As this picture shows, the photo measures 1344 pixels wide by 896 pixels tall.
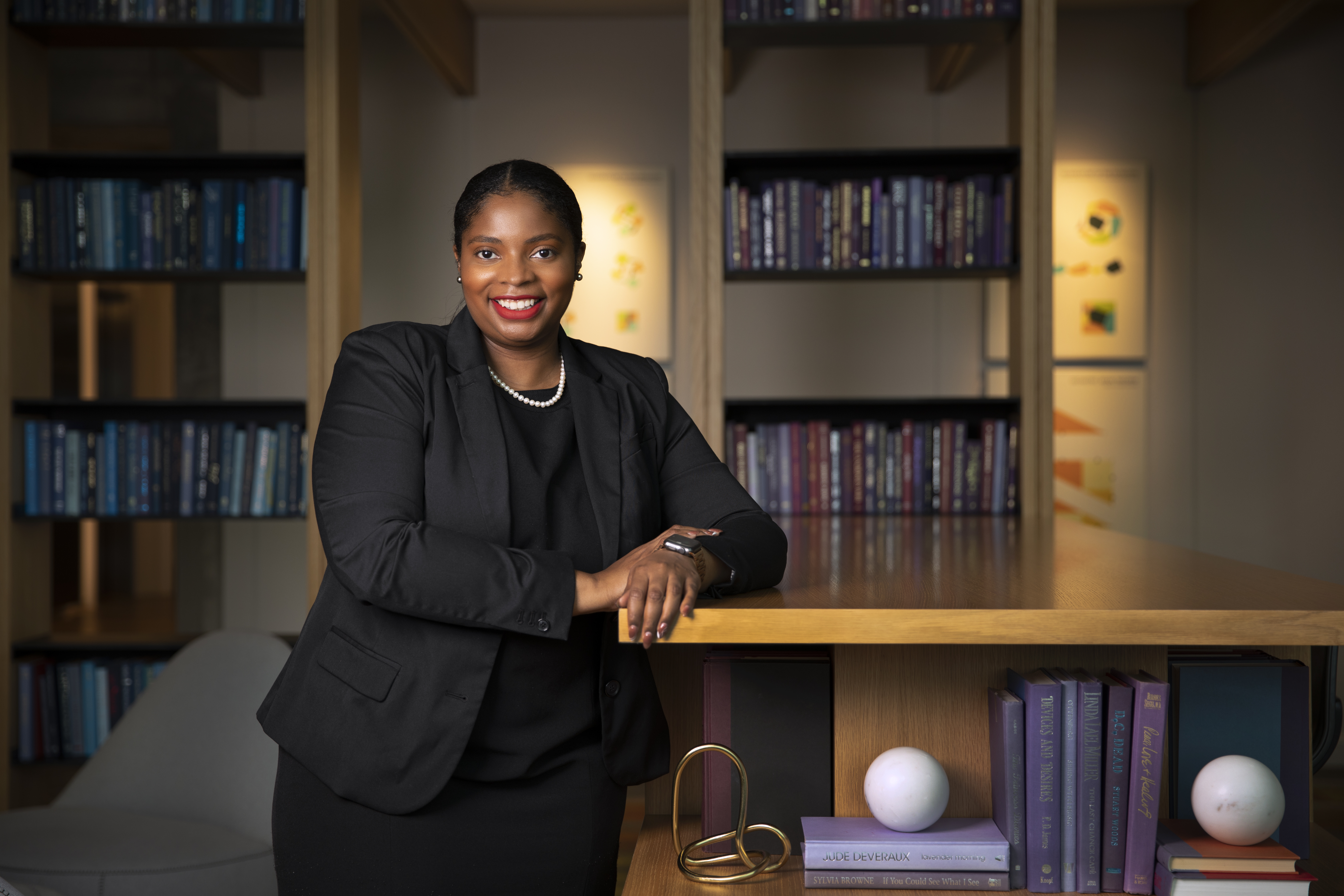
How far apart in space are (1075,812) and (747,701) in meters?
0.41

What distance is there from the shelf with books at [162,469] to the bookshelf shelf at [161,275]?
37 centimetres

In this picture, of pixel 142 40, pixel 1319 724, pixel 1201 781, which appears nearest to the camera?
pixel 1201 781

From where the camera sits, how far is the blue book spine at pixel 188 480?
3152 mm

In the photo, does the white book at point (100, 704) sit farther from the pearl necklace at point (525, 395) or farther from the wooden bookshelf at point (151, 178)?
the pearl necklace at point (525, 395)

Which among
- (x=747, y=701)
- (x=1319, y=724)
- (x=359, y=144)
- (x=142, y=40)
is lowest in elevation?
(x=1319, y=724)

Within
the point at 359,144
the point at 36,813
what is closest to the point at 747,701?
the point at 36,813

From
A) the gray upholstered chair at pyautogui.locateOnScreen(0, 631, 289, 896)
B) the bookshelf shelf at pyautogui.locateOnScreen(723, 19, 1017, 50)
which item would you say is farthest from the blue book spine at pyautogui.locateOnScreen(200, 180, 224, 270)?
the bookshelf shelf at pyautogui.locateOnScreen(723, 19, 1017, 50)

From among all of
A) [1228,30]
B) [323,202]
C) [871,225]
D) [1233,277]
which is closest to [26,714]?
[323,202]

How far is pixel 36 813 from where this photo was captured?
2.20 meters

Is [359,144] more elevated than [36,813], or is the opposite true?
[359,144]

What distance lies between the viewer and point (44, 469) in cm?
314

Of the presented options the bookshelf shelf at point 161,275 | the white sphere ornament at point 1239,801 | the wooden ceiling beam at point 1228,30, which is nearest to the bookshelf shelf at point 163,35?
the bookshelf shelf at point 161,275

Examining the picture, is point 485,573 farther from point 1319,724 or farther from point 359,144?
point 359,144

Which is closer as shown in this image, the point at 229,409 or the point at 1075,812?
the point at 1075,812
